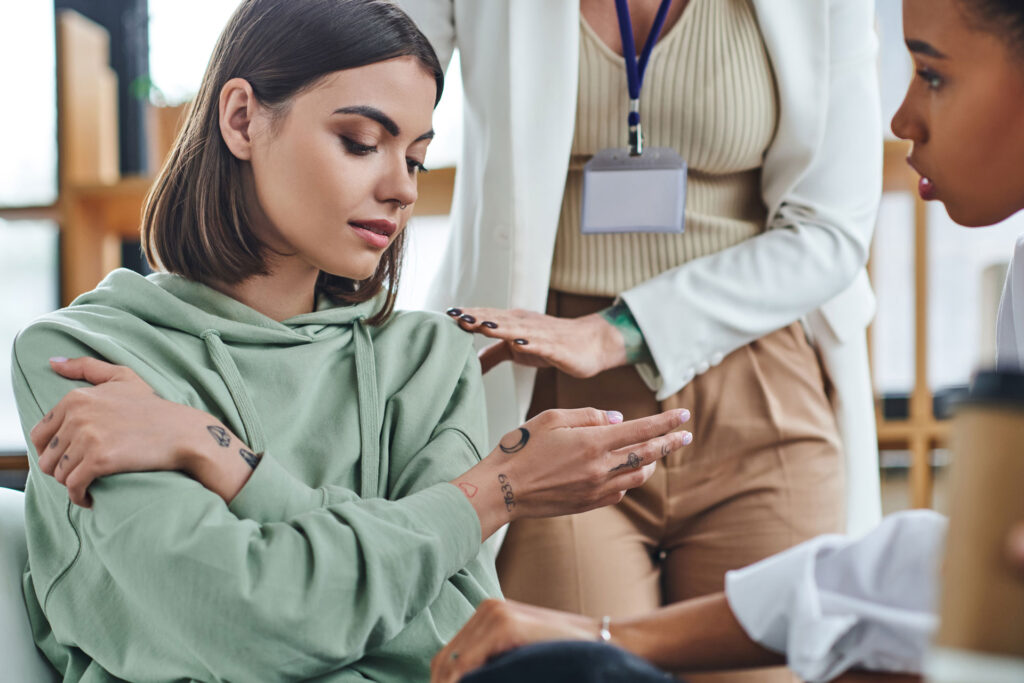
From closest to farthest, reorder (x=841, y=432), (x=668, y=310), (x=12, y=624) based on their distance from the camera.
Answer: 1. (x=12, y=624)
2. (x=668, y=310)
3. (x=841, y=432)

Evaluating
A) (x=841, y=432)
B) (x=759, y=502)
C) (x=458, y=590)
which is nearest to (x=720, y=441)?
(x=759, y=502)

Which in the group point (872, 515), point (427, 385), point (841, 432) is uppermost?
point (427, 385)

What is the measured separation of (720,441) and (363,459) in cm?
52

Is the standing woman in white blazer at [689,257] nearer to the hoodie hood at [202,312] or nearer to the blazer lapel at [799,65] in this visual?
the blazer lapel at [799,65]

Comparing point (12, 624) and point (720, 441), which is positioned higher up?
point (720, 441)

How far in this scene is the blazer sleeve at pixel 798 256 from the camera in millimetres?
1396

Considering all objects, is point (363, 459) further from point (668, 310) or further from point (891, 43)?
point (891, 43)

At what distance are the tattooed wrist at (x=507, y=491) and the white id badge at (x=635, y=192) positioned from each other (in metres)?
0.44

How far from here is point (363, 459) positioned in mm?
1154

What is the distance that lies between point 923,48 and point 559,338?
0.57 meters

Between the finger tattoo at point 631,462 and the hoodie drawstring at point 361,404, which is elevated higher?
the hoodie drawstring at point 361,404

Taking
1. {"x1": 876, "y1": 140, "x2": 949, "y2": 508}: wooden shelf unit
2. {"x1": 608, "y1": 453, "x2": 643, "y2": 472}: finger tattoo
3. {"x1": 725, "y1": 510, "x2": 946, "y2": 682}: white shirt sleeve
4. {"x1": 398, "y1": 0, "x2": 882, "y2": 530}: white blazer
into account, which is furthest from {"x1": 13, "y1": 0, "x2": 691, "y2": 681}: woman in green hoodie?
{"x1": 876, "y1": 140, "x2": 949, "y2": 508}: wooden shelf unit

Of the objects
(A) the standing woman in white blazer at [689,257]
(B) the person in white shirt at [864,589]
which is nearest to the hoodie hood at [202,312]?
(A) the standing woman in white blazer at [689,257]

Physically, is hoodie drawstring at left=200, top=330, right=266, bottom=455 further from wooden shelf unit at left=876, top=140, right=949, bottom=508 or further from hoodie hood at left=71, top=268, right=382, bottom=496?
wooden shelf unit at left=876, top=140, right=949, bottom=508
